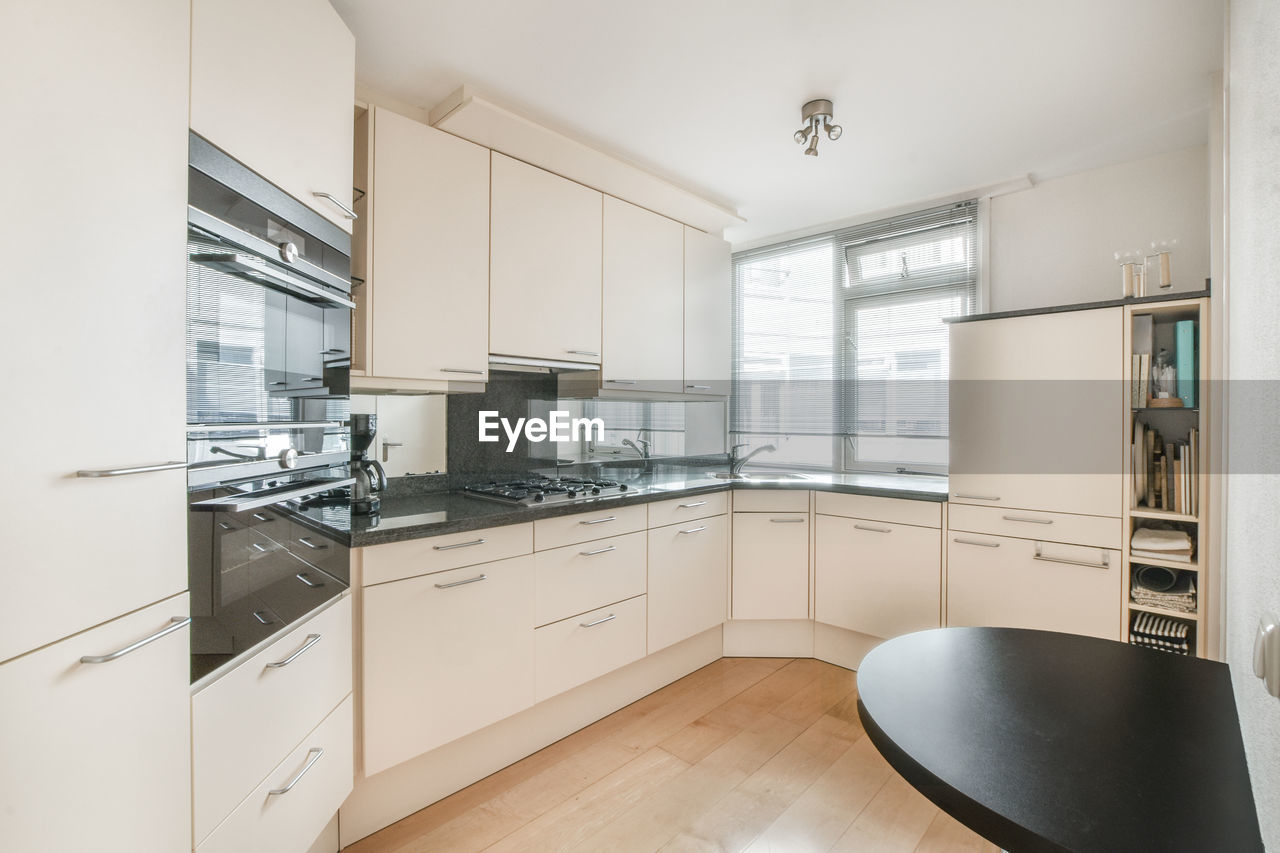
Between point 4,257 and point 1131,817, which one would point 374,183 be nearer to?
point 4,257

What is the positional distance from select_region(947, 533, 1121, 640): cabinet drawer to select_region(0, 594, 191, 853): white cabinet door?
266 centimetres

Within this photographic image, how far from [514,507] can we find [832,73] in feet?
6.35

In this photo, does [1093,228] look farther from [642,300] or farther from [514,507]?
[514,507]

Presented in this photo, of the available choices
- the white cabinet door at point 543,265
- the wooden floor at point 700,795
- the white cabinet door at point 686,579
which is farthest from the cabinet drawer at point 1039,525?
the white cabinet door at point 543,265

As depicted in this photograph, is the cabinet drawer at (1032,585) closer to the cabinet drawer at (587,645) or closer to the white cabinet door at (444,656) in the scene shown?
the cabinet drawer at (587,645)

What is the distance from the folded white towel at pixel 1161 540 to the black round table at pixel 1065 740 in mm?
1459

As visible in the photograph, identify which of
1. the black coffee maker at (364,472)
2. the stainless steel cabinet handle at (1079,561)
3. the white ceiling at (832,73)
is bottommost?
the stainless steel cabinet handle at (1079,561)

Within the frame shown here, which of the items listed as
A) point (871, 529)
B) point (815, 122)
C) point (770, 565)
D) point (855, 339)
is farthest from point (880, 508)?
point (815, 122)

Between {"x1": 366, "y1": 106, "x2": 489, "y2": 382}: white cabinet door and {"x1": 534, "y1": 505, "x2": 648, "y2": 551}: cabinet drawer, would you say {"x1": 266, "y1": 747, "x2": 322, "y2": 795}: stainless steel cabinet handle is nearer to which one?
{"x1": 534, "y1": 505, "x2": 648, "y2": 551}: cabinet drawer

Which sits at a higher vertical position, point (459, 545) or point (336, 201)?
point (336, 201)

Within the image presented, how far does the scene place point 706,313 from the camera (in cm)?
339

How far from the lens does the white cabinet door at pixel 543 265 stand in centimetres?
238

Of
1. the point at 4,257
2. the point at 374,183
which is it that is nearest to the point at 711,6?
the point at 374,183

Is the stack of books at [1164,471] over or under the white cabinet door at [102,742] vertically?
over
